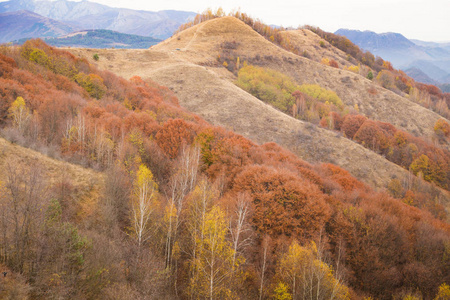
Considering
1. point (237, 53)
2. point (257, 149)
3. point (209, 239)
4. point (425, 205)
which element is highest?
point (237, 53)

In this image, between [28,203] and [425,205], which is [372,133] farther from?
[28,203]

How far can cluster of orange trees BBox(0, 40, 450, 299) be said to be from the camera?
38.5ft

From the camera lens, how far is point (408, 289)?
18.8m

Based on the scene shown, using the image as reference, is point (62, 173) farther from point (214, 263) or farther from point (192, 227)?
point (214, 263)

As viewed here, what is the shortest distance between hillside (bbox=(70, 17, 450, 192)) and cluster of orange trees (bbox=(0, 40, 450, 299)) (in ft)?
49.2

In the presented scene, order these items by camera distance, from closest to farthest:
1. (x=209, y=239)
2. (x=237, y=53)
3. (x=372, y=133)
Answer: (x=209, y=239) < (x=372, y=133) < (x=237, y=53)

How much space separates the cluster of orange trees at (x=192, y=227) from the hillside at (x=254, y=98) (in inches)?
591

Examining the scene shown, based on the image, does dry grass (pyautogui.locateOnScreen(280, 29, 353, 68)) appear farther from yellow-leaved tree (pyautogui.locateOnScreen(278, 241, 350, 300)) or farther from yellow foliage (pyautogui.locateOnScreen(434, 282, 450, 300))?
yellow-leaved tree (pyautogui.locateOnScreen(278, 241, 350, 300))

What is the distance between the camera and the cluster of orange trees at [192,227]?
38.5 feet

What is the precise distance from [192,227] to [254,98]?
49674 mm

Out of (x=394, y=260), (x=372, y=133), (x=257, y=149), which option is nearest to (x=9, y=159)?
(x=257, y=149)

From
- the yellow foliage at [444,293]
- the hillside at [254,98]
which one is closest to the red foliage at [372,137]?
the hillside at [254,98]

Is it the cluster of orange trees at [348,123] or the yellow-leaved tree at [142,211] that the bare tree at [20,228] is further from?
the cluster of orange trees at [348,123]

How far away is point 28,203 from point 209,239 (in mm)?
9913
